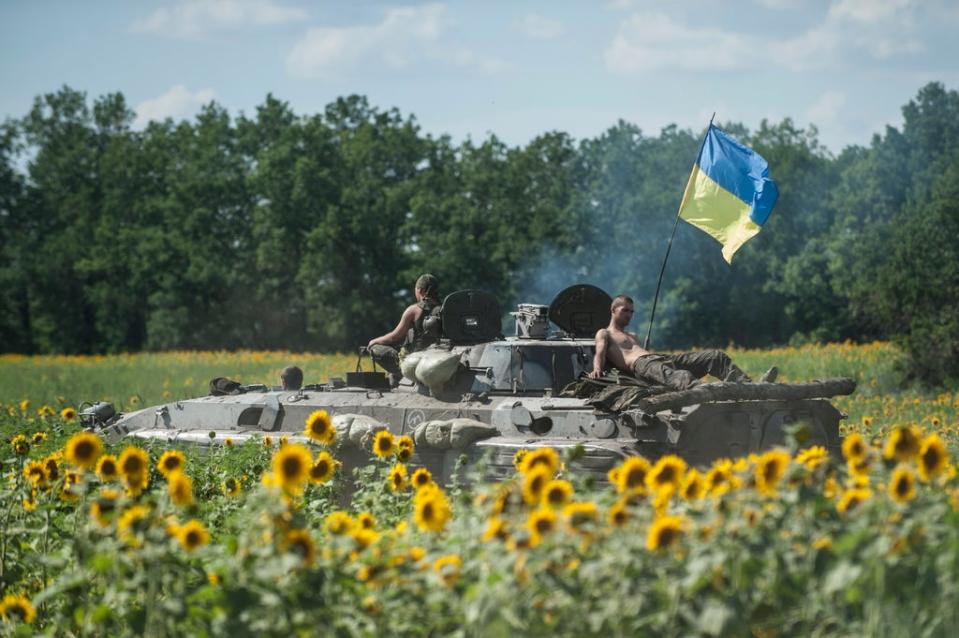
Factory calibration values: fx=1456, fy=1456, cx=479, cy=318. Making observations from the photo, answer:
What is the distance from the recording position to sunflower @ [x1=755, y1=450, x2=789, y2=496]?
16.1ft

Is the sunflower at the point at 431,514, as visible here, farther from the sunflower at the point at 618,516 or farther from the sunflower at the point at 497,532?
the sunflower at the point at 618,516

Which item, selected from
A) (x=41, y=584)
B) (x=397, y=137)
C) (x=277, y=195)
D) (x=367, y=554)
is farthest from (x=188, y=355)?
(x=367, y=554)

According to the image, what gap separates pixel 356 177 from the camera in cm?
5966

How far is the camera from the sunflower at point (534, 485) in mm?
4941

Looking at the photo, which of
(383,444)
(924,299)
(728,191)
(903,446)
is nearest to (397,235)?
(924,299)

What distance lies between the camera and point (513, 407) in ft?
37.4

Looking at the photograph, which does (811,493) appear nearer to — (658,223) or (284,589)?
(284,589)

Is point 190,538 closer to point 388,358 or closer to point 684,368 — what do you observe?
point 684,368

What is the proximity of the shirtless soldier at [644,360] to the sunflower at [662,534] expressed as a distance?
6947 millimetres

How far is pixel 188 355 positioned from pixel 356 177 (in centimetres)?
2149

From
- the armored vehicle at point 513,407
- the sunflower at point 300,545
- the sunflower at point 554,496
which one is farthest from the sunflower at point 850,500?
the armored vehicle at point 513,407

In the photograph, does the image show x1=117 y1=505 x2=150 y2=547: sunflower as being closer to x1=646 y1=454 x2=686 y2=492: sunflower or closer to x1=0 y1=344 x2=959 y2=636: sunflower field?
x1=0 y1=344 x2=959 y2=636: sunflower field

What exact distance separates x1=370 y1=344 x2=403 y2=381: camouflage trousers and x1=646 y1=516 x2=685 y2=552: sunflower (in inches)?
352

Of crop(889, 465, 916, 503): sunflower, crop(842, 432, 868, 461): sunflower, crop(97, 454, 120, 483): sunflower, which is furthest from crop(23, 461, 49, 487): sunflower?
crop(889, 465, 916, 503): sunflower
